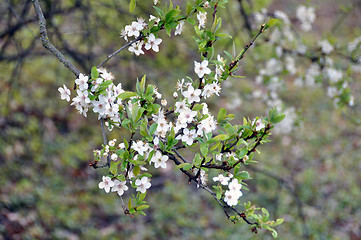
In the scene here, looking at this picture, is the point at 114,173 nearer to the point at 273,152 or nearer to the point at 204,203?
the point at 204,203

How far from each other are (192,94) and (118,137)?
3532 mm

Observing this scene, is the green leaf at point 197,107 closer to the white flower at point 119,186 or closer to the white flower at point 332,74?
the white flower at point 119,186

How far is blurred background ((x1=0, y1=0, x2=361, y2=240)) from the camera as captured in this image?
3.90 metres

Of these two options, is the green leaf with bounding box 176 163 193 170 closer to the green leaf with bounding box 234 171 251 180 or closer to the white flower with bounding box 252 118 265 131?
the green leaf with bounding box 234 171 251 180

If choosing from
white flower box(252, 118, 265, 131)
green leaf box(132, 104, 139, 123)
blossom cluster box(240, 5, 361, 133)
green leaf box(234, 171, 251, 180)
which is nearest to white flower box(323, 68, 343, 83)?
blossom cluster box(240, 5, 361, 133)

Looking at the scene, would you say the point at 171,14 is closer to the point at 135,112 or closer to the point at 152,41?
the point at 152,41

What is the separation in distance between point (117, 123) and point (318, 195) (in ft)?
16.8

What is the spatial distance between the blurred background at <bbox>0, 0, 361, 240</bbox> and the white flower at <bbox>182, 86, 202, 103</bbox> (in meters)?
2.05

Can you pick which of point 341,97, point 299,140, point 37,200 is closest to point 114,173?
point 341,97

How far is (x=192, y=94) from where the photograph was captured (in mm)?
1566

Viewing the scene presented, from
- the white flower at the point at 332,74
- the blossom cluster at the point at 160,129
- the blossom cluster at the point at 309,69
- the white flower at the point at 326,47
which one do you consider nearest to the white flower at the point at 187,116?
the blossom cluster at the point at 160,129

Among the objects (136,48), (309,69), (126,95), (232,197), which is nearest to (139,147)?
(126,95)

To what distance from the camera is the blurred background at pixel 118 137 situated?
→ 3902 mm

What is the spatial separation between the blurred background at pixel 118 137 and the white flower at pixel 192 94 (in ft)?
6.74
